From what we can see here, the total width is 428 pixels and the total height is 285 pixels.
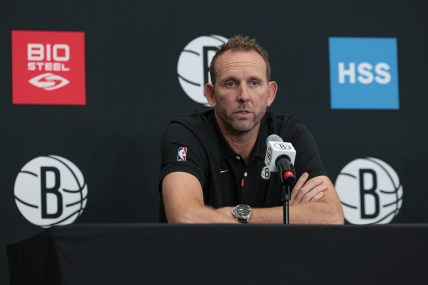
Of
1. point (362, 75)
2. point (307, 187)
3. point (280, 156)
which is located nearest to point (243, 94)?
point (307, 187)

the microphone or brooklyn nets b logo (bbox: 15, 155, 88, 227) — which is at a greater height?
the microphone

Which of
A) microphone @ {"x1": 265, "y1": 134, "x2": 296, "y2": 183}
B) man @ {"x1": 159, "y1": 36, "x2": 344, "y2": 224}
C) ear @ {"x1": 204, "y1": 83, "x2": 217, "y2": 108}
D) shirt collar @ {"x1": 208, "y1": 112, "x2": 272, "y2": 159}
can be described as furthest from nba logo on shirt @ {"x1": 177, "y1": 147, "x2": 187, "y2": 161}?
microphone @ {"x1": 265, "y1": 134, "x2": 296, "y2": 183}

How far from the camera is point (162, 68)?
3.30m

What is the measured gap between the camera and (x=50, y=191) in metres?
3.12

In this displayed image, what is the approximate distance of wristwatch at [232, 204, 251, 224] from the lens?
96.0 inches

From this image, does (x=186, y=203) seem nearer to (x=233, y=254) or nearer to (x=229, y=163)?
(x=229, y=163)

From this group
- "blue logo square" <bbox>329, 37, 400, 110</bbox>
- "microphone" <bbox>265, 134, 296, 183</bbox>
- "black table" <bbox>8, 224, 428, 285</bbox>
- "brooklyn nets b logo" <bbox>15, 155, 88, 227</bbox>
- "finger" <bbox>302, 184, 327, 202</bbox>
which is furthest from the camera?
"blue logo square" <bbox>329, 37, 400, 110</bbox>

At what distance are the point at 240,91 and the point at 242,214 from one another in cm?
57

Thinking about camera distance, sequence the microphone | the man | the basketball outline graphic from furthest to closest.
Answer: the basketball outline graphic
the man
the microphone

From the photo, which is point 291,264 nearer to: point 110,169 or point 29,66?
point 110,169

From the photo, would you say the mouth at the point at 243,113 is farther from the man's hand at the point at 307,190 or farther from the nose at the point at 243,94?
the man's hand at the point at 307,190

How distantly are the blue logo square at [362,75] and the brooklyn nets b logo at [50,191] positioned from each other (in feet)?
4.13

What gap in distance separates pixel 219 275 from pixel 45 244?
1.36 ft

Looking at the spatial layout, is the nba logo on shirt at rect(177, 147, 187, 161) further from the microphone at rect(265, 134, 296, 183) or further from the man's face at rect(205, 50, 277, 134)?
the microphone at rect(265, 134, 296, 183)
